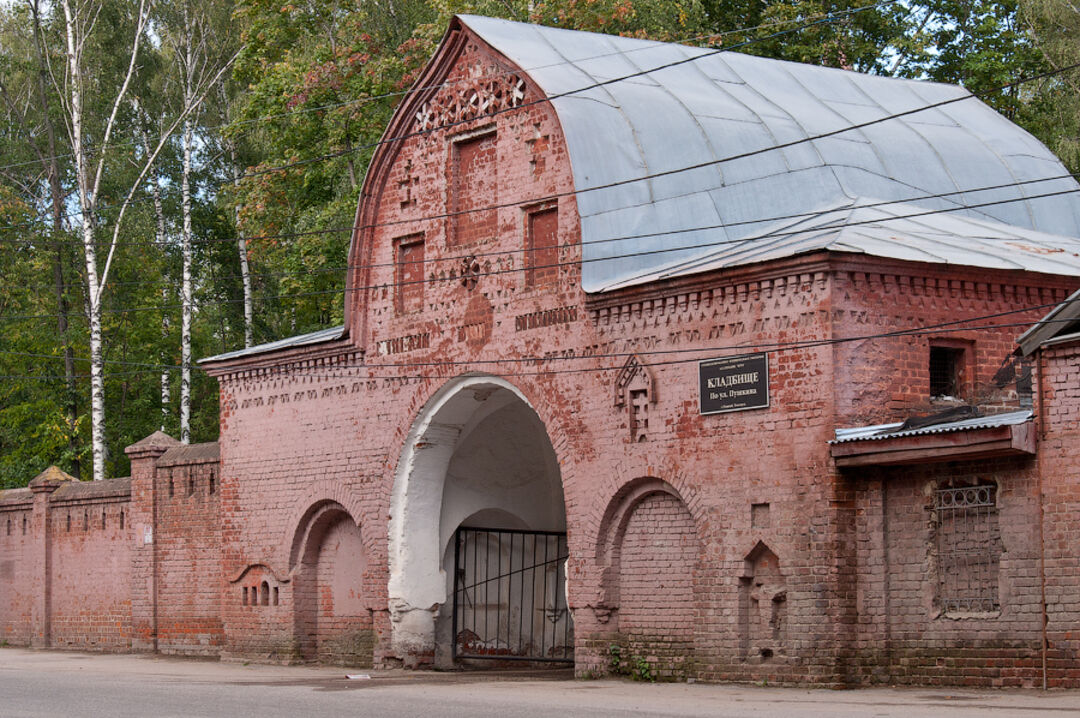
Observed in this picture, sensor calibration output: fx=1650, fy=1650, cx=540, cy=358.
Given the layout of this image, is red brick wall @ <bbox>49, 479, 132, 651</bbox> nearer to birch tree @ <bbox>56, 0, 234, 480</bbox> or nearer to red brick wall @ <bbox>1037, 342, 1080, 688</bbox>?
birch tree @ <bbox>56, 0, 234, 480</bbox>

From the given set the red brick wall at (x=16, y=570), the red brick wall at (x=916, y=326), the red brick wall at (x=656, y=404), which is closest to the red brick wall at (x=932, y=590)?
the red brick wall at (x=656, y=404)

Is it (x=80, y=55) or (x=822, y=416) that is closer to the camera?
(x=822, y=416)

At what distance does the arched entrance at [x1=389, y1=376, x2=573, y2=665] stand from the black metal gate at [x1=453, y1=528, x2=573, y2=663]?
15mm

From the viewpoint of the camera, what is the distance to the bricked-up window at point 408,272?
22.5 meters

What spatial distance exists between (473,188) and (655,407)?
463 cm

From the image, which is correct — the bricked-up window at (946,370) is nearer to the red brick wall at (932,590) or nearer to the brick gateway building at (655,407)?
the brick gateway building at (655,407)

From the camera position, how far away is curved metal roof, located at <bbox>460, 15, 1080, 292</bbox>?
19.7 metres

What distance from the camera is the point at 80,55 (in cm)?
3538

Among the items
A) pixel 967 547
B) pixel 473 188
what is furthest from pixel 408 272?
pixel 967 547

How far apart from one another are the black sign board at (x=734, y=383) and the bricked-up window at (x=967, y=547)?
2225 millimetres

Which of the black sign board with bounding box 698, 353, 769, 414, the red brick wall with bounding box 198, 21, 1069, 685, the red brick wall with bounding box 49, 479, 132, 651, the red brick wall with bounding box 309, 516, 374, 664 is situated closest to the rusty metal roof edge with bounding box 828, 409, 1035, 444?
the red brick wall with bounding box 198, 21, 1069, 685

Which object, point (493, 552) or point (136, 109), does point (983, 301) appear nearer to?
point (493, 552)

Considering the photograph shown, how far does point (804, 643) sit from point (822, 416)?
2.33 m

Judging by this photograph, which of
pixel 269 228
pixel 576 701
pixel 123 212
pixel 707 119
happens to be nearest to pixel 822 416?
pixel 576 701
